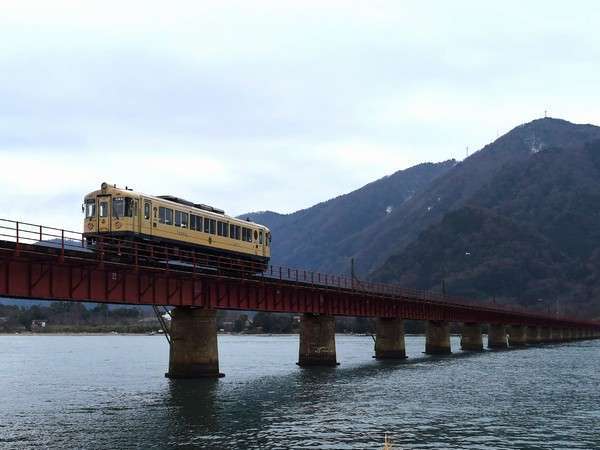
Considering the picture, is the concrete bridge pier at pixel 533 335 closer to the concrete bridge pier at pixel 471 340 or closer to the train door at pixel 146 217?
the concrete bridge pier at pixel 471 340

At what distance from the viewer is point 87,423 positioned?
38562 mm

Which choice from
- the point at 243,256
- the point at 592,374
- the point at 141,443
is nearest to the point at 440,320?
the point at 592,374

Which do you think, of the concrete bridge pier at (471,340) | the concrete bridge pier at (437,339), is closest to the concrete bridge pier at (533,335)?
the concrete bridge pier at (471,340)

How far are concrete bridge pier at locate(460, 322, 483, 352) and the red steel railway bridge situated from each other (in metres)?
23.8

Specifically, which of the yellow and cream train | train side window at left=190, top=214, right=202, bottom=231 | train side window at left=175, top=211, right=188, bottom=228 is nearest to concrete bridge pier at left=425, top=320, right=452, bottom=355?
the yellow and cream train

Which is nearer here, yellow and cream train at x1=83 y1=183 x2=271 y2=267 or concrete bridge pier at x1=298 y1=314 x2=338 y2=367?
yellow and cream train at x1=83 y1=183 x2=271 y2=267

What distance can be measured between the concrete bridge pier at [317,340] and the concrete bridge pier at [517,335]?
3181 inches

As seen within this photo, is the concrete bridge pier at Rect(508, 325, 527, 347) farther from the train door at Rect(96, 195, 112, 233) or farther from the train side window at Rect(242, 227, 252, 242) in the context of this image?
the train door at Rect(96, 195, 112, 233)

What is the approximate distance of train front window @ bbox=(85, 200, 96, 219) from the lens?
5211 centimetres

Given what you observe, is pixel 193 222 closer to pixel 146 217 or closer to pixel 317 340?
pixel 146 217

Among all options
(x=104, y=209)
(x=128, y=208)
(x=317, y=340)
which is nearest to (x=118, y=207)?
(x=128, y=208)

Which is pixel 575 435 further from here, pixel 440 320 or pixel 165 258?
pixel 440 320

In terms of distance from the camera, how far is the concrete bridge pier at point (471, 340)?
122250 millimetres

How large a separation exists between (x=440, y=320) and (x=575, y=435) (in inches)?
2762
